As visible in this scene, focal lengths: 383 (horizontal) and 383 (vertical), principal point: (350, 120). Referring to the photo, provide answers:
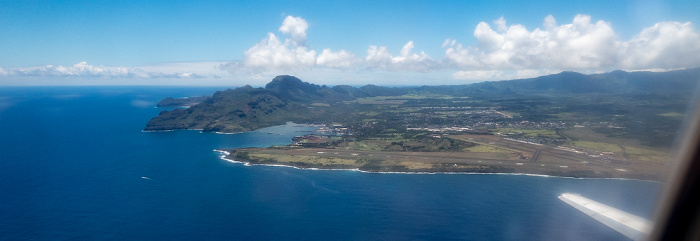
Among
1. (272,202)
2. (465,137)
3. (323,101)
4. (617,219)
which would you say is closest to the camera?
(617,219)

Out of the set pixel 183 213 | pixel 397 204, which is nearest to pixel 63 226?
pixel 183 213

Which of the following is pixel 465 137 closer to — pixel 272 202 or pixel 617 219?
pixel 272 202

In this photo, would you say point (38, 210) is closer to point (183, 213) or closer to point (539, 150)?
point (183, 213)

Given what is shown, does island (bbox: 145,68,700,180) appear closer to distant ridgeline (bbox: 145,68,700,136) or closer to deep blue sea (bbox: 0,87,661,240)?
distant ridgeline (bbox: 145,68,700,136)

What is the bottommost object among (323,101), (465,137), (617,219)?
(465,137)

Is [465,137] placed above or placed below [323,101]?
below

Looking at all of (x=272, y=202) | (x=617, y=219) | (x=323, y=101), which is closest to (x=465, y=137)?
(x=272, y=202)

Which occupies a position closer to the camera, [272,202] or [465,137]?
[272,202]

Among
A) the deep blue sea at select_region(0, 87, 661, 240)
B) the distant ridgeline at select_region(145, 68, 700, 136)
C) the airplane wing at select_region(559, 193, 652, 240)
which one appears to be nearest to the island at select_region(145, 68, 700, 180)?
the distant ridgeline at select_region(145, 68, 700, 136)
